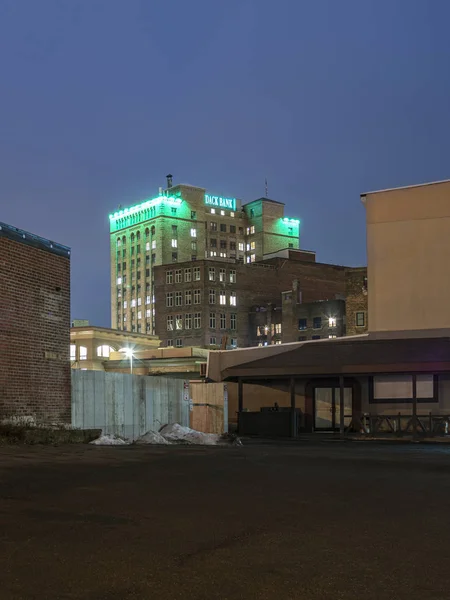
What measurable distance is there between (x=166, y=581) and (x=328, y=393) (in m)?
31.7

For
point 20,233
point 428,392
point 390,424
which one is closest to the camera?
point 20,233

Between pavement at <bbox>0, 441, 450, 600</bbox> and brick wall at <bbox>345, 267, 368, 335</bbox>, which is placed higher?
brick wall at <bbox>345, 267, 368, 335</bbox>

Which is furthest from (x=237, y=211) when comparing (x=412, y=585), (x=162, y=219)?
(x=412, y=585)

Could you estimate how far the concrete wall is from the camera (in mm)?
19859

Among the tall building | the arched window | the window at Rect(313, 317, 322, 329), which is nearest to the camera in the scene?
the arched window

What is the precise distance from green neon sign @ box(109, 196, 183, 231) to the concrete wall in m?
124

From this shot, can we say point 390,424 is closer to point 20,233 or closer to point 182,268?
point 20,233

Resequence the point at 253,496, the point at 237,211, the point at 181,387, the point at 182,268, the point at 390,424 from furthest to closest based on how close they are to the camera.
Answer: the point at 237,211
the point at 182,268
the point at 390,424
the point at 181,387
the point at 253,496

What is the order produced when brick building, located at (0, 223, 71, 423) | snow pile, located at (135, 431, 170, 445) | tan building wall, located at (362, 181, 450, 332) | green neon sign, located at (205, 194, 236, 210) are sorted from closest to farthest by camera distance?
brick building, located at (0, 223, 71, 423), snow pile, located at (135, 431, 170, 445), tan building wall, located at (362, 181, 450, 332), green neon sign, located at (205, 194, 236, 210)

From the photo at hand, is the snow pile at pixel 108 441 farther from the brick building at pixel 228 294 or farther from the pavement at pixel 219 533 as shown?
the brick building at pixel 228 294

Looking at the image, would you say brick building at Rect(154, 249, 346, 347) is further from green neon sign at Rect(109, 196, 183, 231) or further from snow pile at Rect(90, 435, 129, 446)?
snow pile at Rect(90, 435, 129, 446)

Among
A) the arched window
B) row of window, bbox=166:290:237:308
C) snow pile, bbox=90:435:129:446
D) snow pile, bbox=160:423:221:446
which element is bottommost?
snow pile, bbox=160:423:221:446

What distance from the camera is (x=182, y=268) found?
115 metres

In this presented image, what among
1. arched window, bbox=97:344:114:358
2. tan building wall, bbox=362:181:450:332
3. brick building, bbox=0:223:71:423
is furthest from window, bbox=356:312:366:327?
brick building, bbox=0:223:71:423
